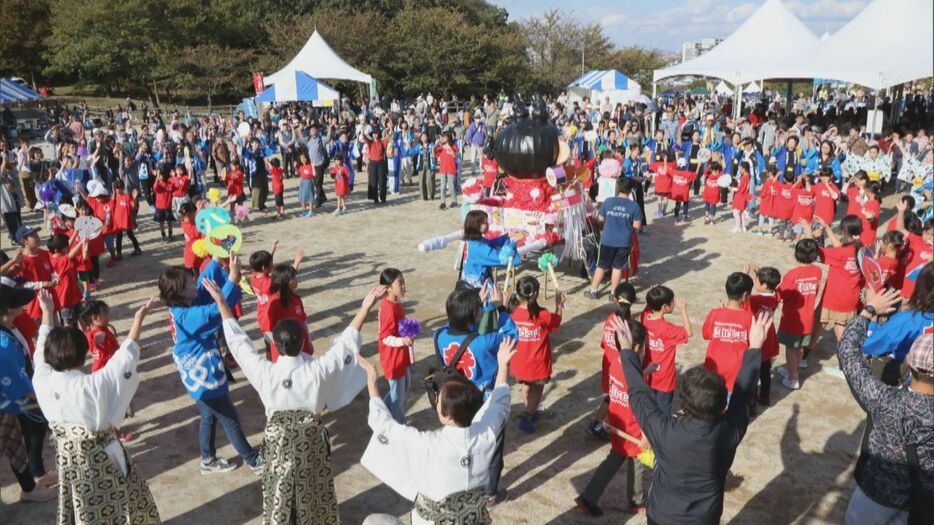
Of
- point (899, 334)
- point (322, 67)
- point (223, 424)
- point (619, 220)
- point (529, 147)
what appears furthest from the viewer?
point (322, 67)

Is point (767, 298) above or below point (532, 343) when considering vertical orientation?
above

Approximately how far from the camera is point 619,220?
8.78m

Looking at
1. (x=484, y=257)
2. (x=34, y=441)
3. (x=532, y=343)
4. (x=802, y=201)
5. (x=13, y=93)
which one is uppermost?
(x=13, y=93)

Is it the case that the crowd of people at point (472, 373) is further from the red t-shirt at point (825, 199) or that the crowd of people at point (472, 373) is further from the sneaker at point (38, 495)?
the red t-shirt at point (825, 199)

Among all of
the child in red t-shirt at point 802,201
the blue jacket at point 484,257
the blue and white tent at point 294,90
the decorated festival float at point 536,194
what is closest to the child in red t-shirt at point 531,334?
the blue jacket at point 484,257

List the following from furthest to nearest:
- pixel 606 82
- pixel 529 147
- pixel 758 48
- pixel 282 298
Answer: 1. pixel 606 82
2. pixel 758 48
3. pixel 529 147
4. pixel 282 298

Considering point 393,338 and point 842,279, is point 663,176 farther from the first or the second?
point 393,338

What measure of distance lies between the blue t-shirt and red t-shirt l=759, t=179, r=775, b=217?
4.46 m

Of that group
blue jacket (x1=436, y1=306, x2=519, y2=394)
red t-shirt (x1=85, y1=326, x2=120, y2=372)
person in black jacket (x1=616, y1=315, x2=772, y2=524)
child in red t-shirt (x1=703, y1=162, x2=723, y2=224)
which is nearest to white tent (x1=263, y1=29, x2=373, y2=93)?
child in red t-shirt (x1=703, y1=162, x2=723, y2=224)

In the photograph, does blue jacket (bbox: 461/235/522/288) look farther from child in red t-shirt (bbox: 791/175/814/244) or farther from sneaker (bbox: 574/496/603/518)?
child in red t-shirt (bbox: 791/175/814/244)

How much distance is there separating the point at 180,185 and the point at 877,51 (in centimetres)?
1580

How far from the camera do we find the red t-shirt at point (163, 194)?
12.2 m

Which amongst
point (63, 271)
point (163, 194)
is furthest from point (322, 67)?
point (63, 271)

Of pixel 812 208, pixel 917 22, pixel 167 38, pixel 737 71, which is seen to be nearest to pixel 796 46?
pixel 737 71
